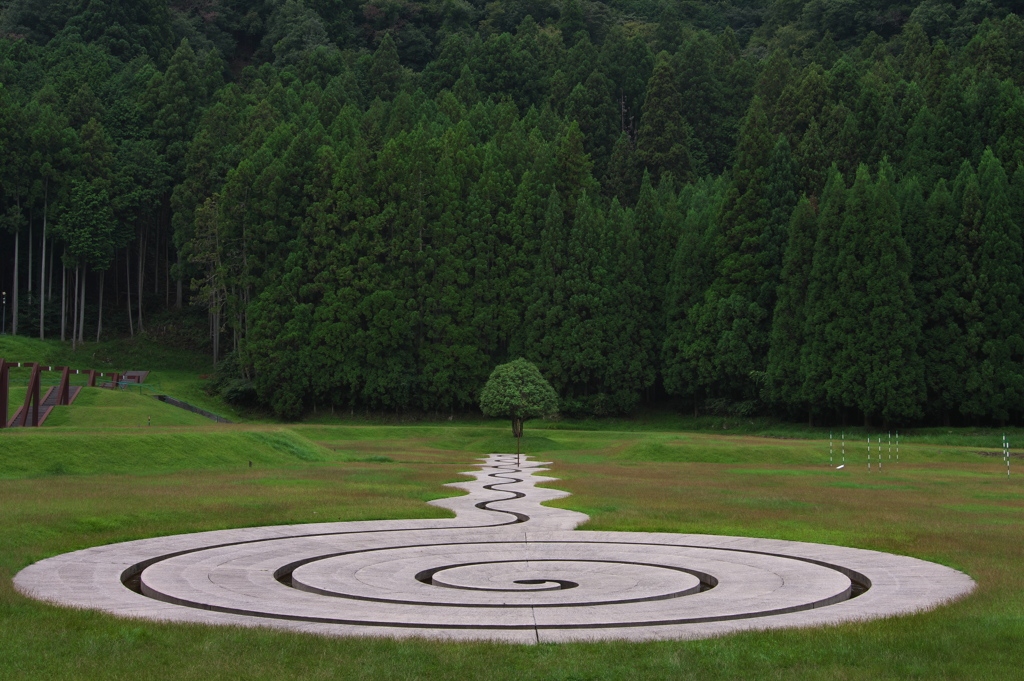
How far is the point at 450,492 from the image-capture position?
26.0 meters

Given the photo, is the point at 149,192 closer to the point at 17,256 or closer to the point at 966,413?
the point at 17,256

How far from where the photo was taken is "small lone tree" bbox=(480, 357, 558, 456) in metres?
51.0

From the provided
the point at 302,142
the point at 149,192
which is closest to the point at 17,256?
the point at 149,192

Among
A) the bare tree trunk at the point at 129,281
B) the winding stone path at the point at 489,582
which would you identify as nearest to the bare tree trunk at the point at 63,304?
the bare tree trunk at the point at 129,281

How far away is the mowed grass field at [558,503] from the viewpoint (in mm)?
8711

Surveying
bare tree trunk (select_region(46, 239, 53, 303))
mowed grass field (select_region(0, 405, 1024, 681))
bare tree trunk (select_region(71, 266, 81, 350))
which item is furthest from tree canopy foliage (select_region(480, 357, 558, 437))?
bare tree trunk (select_region(46, 239, 53, 303))

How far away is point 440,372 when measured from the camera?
64688mm

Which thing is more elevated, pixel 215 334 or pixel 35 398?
pixel 215 334

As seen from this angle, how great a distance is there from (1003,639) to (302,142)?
66.2m

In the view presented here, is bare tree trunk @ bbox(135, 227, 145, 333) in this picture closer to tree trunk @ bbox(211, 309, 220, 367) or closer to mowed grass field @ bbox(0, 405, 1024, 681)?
tree trunk @ bbox(211, 309, 220, 367)

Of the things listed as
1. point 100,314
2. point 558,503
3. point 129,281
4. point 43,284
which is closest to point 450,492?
point 558,503

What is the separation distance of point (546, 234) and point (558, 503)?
4601 centimetres

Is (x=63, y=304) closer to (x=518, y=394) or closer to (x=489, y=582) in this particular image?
(x=518, y=394)

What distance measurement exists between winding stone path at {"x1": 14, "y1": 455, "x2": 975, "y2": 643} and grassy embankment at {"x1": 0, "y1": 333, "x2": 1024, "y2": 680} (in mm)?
647
